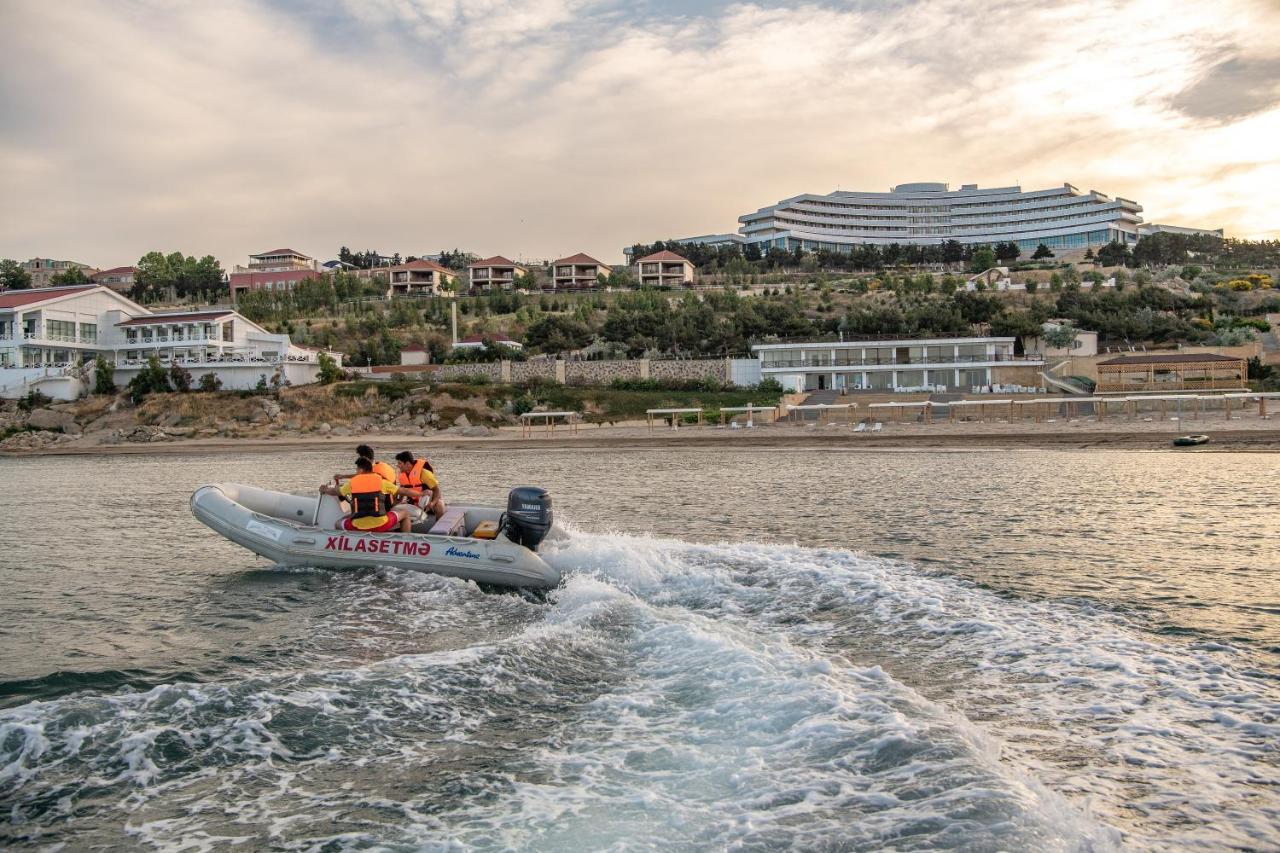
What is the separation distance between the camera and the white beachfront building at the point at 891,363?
5625cm

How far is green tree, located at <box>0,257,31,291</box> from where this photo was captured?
9756cm

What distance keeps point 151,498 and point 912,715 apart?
2208 centimetres

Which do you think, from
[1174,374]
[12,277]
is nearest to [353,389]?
[1174,374]

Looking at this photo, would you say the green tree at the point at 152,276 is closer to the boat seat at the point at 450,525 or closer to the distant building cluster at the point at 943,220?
the distant building cluster at the point at 943,220

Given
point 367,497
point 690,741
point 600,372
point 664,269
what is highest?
point 664,269

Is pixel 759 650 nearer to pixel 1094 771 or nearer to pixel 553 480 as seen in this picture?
pixel 1094 771

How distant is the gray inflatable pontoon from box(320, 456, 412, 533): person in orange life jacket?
6.4 inches

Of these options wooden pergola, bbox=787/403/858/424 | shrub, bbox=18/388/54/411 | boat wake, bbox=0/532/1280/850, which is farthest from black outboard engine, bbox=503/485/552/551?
shrub, bbox=18/388/54/411

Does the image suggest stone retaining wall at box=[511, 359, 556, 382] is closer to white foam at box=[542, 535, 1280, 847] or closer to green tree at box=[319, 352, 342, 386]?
green tree at box=[319, 352, 342, 386]

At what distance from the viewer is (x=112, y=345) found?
59219mm

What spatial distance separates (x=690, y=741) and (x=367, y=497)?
296 inches

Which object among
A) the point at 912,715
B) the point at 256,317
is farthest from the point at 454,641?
the point at 256,317

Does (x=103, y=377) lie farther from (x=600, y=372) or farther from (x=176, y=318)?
(x=600, y=372)

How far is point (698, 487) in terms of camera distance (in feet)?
73.5
